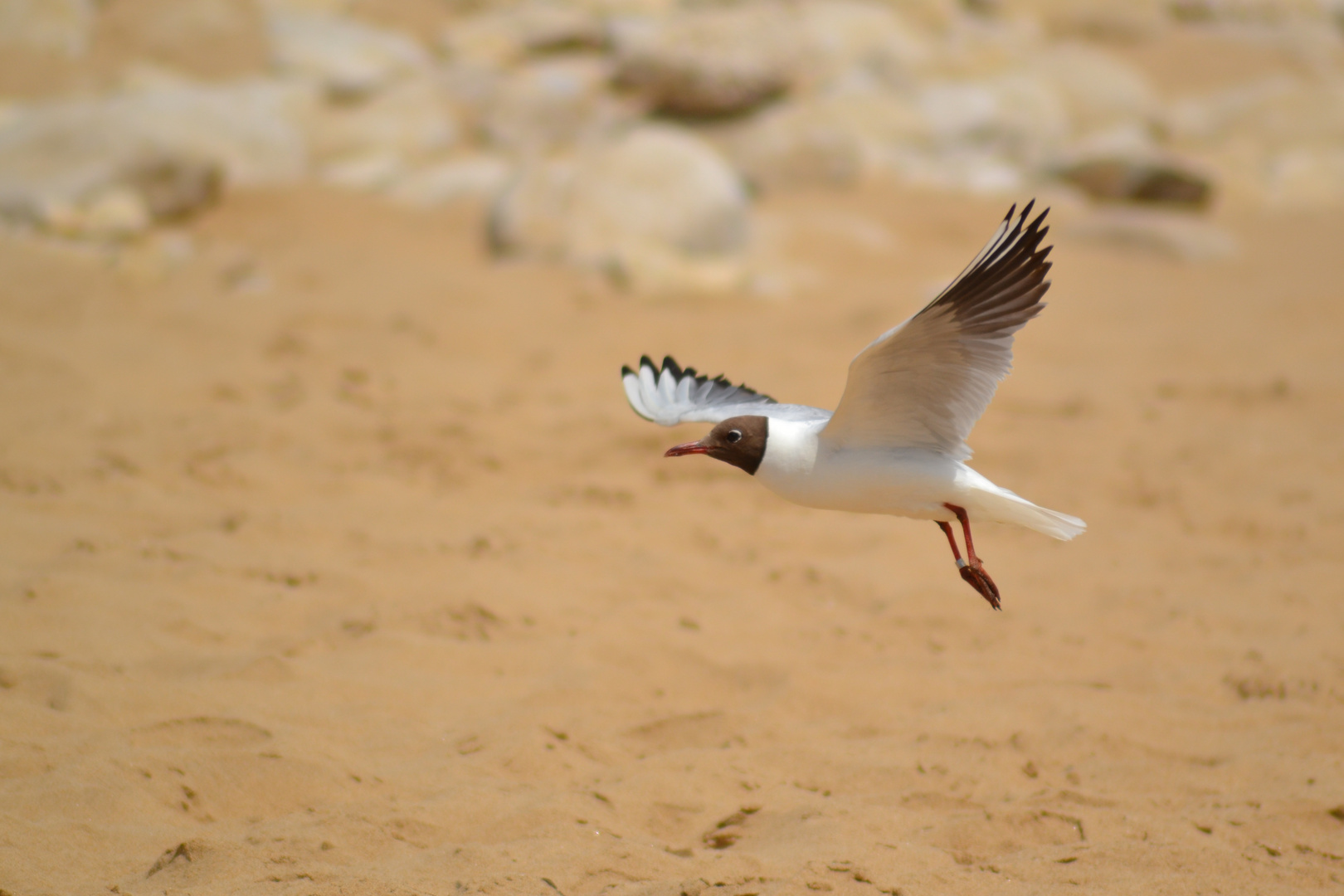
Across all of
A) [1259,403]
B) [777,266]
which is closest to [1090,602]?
[1259,403]

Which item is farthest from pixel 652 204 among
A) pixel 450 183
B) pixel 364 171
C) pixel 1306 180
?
pixel 1306 180

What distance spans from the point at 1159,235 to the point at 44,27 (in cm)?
1100

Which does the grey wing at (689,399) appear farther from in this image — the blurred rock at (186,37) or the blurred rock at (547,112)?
the blurred rock at (186,37)

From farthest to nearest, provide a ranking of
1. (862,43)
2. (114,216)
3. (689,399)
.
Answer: (862,43)
(114,216)
(689,399)

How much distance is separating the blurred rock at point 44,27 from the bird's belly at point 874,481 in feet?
38.4

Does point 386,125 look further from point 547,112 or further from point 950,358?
point 950,358

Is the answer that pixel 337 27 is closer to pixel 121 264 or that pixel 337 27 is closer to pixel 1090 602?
pixel 121 264

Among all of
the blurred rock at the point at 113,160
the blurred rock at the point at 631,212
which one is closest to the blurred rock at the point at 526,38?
the blurred rock at the point at 113,160

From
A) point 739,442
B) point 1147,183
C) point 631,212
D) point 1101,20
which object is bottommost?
point 739,442

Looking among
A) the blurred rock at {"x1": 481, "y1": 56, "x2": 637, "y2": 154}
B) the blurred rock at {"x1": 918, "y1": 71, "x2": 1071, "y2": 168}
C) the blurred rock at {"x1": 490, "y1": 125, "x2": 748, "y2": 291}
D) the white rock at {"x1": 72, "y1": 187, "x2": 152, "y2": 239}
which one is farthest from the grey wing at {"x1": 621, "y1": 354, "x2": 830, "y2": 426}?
the blurred rock at {"x1": 918, "y1": 71, "x2": 1071, "y2": 168}

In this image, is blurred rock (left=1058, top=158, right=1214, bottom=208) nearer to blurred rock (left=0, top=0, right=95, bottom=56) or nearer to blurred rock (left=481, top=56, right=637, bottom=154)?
blurred rock (left=481, top=56, right=637, bottom=154)

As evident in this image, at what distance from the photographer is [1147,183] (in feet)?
34.7

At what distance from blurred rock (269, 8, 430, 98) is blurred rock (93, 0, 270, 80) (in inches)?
10.9

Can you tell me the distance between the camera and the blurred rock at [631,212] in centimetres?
804
